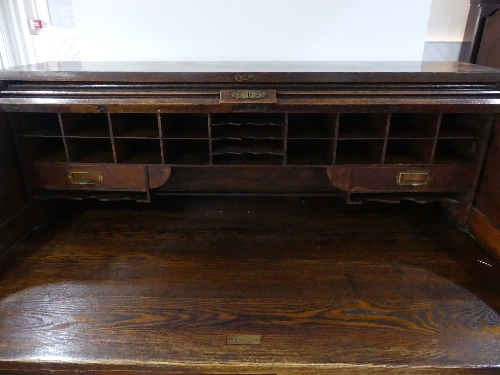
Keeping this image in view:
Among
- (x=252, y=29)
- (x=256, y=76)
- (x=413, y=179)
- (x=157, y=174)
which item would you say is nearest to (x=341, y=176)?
(x=413, y=179)

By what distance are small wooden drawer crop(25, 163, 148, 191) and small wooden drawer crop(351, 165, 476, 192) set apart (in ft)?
2.66

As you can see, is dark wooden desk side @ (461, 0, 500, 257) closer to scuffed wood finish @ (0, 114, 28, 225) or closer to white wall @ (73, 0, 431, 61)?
white wall @ (73, 0, 431, 61)

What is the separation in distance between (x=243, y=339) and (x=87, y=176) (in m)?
0.85

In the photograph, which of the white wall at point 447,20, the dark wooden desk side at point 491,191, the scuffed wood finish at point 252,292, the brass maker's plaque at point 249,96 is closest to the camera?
the scuffed wood finish at point 252,292

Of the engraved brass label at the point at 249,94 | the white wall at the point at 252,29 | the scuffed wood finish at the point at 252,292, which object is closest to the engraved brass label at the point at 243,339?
the scuffed wood finish at the point at 252,292

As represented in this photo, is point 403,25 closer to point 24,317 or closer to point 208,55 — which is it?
point 208,55

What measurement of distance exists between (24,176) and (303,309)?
44.9 inches

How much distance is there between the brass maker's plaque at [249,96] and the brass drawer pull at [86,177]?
1.86 feet

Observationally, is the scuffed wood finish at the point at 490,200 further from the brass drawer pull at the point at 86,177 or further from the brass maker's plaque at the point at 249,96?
the brass drawer pull at the point at 86,177

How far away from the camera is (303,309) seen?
1.10m

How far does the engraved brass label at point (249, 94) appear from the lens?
4.02ft

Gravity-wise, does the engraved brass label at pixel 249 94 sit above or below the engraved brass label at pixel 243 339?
above

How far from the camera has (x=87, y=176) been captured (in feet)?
4.65

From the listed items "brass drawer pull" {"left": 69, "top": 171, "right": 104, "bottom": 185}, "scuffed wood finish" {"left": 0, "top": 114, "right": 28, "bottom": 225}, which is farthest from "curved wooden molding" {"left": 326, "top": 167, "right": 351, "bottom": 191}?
"scuffed wood finish" {"left": 0, "top": 114, "right": 28, "bottom": 225}
